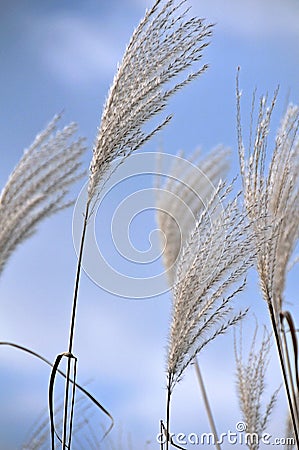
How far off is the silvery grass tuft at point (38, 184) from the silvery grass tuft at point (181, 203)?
0.36m

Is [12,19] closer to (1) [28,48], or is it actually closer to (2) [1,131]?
(1) [28,48]

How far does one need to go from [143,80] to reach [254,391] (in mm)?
651

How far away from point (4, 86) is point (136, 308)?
781 millimetres

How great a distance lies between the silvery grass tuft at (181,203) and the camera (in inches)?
53.7

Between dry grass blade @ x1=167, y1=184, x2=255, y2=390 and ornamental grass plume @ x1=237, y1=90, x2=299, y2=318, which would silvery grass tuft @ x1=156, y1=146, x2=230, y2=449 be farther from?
dry grass blade @ x1=167, y1=184, x2=255, y2=390

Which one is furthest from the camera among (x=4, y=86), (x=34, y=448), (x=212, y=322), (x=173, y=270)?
(x=4, y=86)

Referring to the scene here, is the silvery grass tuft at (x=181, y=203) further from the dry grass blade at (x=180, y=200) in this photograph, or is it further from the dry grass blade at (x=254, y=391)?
the dry grass blade at (x=254, y=391)

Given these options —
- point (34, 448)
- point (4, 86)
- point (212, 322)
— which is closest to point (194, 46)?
point (212, 322)

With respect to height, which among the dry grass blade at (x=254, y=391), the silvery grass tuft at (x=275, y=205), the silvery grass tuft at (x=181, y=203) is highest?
the silvery grass tuft at (x=181, y=203)

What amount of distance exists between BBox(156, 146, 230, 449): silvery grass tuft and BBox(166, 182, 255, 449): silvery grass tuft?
15.7 inches

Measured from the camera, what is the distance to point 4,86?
1846 millimetres

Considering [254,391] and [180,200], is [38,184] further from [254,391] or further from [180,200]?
[254,391]

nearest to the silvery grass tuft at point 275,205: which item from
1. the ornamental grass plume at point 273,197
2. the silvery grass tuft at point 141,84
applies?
the ornamental grass plume at point 273,197

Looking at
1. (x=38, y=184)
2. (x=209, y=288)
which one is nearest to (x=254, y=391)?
(x=209, y=288)
